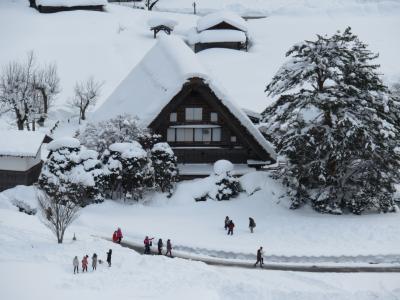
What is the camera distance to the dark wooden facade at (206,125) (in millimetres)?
39094

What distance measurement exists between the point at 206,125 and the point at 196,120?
0.80m

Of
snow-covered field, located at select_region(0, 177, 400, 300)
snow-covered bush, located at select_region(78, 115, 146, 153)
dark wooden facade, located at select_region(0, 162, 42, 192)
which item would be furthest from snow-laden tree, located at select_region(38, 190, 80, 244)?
dark wooden facade, located at select_region(0, 162, 42, 192)

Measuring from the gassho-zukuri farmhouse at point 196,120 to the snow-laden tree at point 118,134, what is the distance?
33.8 inches

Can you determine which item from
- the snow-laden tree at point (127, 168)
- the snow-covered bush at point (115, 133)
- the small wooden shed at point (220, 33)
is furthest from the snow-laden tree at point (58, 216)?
the small wooden shed at point (220, 33)

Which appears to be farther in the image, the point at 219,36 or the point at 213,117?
the point at 219,36

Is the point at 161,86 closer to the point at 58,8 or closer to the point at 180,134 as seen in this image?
the point at 180,134

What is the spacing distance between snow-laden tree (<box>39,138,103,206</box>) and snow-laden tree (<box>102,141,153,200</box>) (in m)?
0.73

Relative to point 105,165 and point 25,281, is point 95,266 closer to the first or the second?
point 25,281

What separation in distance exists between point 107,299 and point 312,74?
19.6m

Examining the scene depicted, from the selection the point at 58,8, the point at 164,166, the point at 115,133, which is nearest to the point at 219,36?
the point at 58,8

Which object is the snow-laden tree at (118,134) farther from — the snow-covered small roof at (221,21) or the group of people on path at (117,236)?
the snow-covered small roof at (221,21)

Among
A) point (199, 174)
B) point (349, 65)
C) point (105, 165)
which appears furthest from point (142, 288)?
point (349, 65)

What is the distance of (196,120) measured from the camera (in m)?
40.4

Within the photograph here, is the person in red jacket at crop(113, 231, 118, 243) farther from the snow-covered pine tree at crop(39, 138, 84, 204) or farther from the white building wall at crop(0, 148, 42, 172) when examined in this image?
the white building wall at crop(0, 148, 42, 172)
